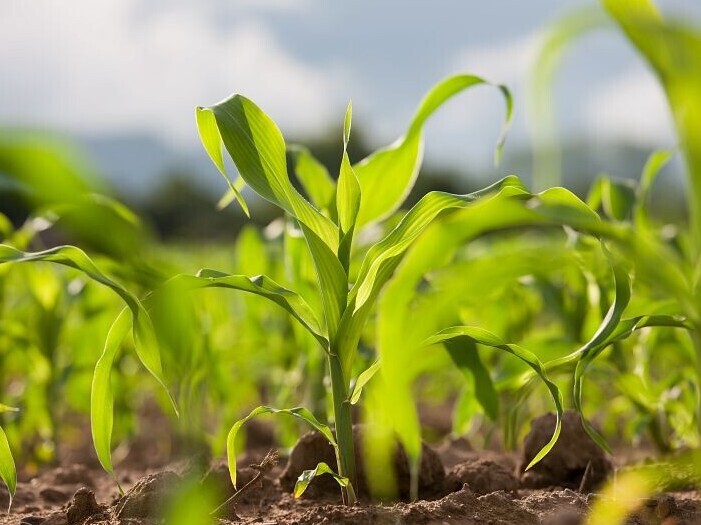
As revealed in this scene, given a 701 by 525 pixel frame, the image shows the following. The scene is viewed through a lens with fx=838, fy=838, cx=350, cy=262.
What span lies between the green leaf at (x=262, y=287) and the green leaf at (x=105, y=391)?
0.15m

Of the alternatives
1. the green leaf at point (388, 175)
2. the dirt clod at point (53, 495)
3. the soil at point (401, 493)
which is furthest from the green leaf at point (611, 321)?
the dirt clod at point (53, 495)

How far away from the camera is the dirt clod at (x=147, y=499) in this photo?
50.9 inches

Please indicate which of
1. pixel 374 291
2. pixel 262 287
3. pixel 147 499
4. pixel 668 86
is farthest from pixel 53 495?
pixel 668 86

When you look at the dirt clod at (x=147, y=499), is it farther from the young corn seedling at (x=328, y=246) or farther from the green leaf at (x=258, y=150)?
the green leaf at (x=258, y=150)

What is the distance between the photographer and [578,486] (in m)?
1.59

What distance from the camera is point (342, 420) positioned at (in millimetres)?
1282

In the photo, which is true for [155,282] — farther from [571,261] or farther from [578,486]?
[578,486]

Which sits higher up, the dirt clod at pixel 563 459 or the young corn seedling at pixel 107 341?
the young corn seedling at pixel 107 341

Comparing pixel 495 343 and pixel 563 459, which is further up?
pixel 495 343

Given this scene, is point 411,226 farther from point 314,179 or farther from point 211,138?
point 314,179

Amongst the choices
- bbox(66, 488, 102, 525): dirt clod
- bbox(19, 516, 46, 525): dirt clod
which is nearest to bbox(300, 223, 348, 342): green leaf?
bbox(66, 488, 102, 525): dirt clod

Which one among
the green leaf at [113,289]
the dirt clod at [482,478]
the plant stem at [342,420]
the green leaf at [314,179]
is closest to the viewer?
the green leaf at [113,289]

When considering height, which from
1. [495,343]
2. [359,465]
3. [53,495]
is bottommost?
[53,495]

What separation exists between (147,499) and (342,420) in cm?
33
